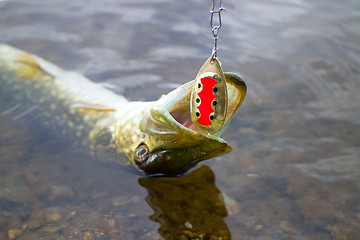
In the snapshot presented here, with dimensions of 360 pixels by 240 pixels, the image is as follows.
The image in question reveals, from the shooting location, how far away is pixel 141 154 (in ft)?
10.5

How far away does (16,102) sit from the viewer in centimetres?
466

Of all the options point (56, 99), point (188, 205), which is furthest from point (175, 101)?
point (56, 99)

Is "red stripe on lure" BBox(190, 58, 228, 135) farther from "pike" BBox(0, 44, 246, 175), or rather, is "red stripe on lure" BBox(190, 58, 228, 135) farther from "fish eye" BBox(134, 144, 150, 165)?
"fish eye" BBox(134, 144, 150, 165)

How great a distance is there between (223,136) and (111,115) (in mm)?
1253

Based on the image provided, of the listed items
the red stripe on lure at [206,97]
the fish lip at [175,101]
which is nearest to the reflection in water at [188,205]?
the fish lip at [175,101]

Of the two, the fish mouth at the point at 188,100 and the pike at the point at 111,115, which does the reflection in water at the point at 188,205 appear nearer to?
the pike at the point at 111,115

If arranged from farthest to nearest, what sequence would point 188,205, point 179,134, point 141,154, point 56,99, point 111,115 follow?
point 56,99, point 111,115, point 188,205, point 141,154, point 179,134

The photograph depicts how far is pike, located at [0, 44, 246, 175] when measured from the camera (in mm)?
2721

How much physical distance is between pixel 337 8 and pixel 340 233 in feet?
16.7

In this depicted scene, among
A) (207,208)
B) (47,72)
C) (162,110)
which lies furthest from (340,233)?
(47,72)

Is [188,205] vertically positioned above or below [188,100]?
below

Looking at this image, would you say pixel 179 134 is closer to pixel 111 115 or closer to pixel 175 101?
pixel 175 101

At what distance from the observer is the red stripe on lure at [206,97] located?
95.3 inches

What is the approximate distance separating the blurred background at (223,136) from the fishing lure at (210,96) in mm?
1064
